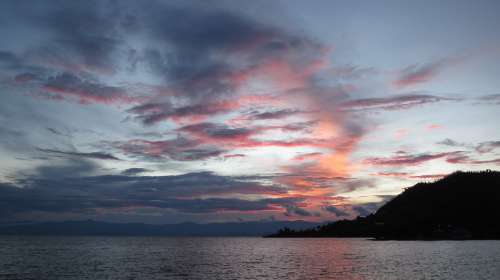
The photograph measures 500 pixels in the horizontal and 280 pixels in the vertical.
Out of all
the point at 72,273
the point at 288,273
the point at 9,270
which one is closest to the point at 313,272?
the point at 288,273

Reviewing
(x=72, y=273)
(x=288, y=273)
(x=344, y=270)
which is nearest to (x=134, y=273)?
(x=72, y=273)

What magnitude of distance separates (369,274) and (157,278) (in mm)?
44883

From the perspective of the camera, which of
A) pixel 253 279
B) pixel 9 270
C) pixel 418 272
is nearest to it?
pixel 253 279

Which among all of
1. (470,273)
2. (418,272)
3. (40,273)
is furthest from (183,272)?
(470,273)

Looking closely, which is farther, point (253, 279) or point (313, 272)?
point (313, 272)

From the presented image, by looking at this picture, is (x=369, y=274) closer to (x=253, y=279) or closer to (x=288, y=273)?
(x=288, y=273)

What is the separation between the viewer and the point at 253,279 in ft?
294

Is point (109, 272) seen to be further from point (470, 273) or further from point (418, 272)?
point (470, 273)

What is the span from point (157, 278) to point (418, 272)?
5673cm

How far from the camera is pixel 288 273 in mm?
99562

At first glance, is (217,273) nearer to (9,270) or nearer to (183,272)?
(183,272)

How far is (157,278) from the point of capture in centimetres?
8969

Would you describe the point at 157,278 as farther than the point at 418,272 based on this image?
No

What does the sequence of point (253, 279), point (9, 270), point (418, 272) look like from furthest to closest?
1. point (9, 270)
2. point (418, 272)
3. point (253, 279)
